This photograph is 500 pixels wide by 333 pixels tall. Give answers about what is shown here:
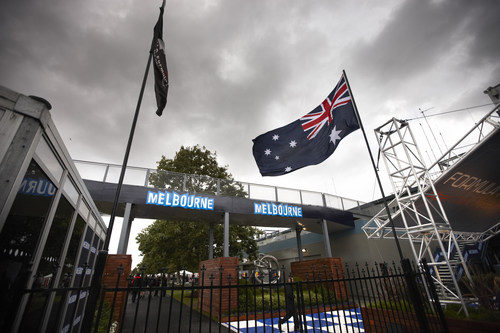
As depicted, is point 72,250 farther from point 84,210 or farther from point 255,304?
point 255,304

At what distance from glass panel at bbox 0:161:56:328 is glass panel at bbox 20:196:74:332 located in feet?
1.76

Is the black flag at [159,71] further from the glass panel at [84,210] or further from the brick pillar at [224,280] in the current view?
the brick pillar at [224,280]

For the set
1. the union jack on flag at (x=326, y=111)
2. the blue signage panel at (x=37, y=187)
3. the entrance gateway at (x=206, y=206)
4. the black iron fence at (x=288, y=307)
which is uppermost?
the union jack on flag at (x=326, y=111)

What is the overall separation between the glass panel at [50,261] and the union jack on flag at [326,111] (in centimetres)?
619

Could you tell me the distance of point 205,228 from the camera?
16.7 meters

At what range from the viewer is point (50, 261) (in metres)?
3.79

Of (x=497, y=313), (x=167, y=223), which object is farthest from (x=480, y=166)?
(x=167, y=223)

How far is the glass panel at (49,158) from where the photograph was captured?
104 inches

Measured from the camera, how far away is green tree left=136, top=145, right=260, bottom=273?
1328 centimetres

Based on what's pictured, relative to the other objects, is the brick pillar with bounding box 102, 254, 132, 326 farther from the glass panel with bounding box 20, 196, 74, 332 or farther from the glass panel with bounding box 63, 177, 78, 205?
the glass panel with bounding box 63, 177, 78, 205

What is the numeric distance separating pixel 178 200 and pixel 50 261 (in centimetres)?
785

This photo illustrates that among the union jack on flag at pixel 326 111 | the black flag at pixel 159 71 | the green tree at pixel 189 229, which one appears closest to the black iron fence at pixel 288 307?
the black flag at pixel 159 71

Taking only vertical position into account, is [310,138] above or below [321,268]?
above

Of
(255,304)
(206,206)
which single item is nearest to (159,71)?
(255,304)
